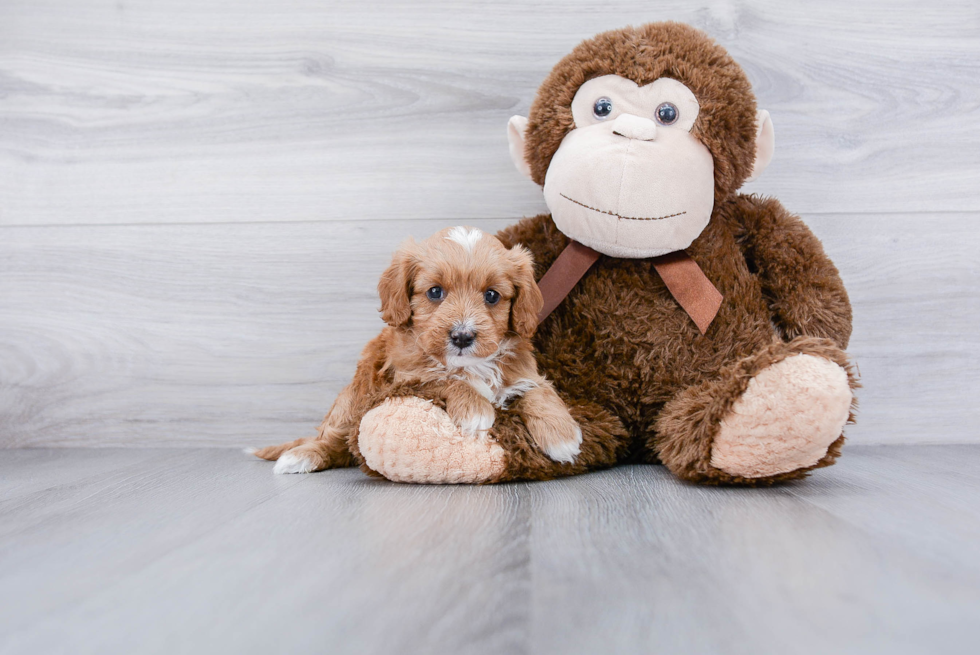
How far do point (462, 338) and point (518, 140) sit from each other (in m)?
0.50

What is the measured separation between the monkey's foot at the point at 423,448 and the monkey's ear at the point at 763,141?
730 mm

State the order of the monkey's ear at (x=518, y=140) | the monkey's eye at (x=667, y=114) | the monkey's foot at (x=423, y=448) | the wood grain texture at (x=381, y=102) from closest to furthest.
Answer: the monkey's foot at (x=423, y=448), the monkey's eye at (x=667, y=114), the monkey's ear at (x=518, y=140), the wood grain texture at (x=381, y=102)

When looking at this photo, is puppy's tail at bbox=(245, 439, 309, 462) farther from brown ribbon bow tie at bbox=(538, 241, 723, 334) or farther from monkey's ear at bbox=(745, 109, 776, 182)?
monkey's ear at bbox=(745, 109, 776, 182)

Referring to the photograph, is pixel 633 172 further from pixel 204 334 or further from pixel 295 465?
pixel 204 334

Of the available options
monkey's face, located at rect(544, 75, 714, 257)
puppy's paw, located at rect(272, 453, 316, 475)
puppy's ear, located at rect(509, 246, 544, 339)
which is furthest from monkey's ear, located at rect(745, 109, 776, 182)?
puppy's paw, located at rect(272, 453, 316, 475)

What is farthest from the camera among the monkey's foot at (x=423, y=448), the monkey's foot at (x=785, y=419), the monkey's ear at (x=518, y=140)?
the monkey's ear at (x=518, y=140)

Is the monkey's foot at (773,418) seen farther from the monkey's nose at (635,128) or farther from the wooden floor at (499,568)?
the monkey's nose at (635,128)

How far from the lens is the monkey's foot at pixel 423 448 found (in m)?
1.03

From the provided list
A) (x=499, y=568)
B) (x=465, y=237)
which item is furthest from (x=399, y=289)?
(x=499, y=568)

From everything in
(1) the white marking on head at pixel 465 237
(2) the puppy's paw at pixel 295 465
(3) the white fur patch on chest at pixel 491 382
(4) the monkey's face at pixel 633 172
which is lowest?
(2) the puppy's paw at pixel 295 465

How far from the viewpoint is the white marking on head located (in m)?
1.09

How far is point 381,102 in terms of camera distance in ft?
5.13

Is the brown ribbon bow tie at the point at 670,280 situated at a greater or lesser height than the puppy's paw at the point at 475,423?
greater

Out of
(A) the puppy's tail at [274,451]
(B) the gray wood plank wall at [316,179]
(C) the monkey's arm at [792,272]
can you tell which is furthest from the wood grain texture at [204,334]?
(C) the monkey's arm at [792,272]
